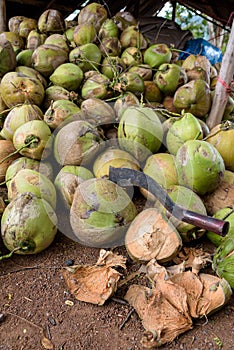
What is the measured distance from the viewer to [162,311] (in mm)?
1496

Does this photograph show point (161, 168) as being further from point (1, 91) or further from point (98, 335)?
point (1, 91)

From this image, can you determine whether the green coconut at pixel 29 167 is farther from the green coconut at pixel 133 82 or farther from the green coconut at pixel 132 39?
the green coconut at pixel 132 39

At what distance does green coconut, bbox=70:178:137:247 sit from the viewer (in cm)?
186

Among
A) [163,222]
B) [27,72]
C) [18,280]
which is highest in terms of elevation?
[27,72]

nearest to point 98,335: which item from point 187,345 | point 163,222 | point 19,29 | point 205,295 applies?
point 187,345

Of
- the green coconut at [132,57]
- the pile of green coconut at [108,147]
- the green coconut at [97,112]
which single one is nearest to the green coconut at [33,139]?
the pile of green coconut at [108,147]

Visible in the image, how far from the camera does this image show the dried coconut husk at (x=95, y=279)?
1.63 meters

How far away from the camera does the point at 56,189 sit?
218cm

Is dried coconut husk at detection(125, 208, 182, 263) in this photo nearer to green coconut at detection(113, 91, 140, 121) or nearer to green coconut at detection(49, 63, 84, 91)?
green coconut at detection(113, 91, 140, 121)

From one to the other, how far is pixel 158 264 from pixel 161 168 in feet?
2.09

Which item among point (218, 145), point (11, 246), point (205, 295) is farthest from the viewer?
point (218, 145)

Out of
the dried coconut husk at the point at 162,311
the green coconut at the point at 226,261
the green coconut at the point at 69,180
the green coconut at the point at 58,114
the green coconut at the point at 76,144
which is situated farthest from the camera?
the green coconut at the point at 58,114

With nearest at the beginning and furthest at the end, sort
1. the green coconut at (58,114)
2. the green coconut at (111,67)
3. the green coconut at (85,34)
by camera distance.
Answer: the green coconut at (58,114) → the green coconut at (111,67) → the green coconut at (85,34)

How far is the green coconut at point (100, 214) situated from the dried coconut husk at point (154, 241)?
0.32 feet
